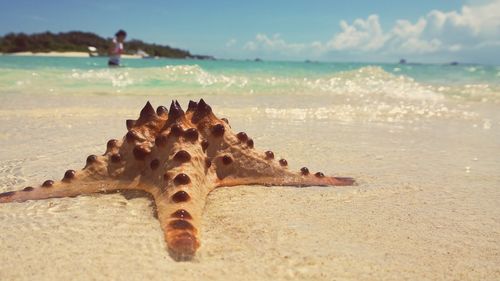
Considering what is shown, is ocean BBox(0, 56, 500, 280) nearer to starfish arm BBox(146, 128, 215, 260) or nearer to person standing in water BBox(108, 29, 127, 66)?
starfish arm BBox(146, 128, 215, 260)

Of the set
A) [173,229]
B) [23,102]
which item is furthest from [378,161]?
[23,102]

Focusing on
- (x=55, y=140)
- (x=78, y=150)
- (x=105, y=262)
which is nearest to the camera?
(x=105, y=262)

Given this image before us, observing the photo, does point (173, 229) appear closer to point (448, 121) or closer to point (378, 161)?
point (378, 161)

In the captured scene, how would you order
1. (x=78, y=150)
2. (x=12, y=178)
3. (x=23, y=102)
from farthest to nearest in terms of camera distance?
(x=23, y=102) → (x=78, y=150) → (x=12, y=178)

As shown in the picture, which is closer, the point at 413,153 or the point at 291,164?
the point at 291,164

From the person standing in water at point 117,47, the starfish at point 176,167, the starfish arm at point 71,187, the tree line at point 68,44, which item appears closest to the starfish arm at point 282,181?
the starfish at point 176,167

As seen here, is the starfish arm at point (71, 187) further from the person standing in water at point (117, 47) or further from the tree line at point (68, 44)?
the tree line at point (68, 44)
